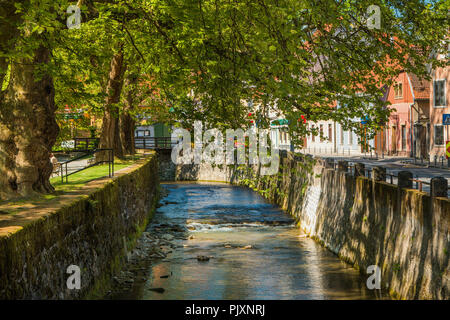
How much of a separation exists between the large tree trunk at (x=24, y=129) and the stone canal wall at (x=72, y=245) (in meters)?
1.50

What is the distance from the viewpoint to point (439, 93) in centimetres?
4431

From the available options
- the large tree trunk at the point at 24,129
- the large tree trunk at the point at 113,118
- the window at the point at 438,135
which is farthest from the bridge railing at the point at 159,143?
the large tree trunk at the point at 24,129

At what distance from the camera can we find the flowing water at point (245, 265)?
16.8m

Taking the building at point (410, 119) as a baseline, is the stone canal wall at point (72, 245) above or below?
below

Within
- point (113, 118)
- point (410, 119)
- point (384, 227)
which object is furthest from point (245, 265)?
point (410, 119)

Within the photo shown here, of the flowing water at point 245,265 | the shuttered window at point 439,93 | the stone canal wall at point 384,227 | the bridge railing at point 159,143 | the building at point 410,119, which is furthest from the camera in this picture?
the bridge railing at point 159,143

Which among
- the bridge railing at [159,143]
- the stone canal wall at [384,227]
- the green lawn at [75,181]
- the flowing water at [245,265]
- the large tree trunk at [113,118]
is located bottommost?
the flowing water at [245,265]

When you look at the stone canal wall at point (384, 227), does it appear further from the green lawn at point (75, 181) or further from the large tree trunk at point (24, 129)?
the large tree trunk at point (24, 129)

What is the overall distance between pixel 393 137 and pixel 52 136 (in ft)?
138

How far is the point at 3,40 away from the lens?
43.6 feet

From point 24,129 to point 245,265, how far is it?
8.36 metres

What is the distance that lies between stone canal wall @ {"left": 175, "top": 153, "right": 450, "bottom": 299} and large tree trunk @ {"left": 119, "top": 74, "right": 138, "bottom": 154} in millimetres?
17397

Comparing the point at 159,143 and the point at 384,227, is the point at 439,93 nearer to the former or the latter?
the point at 384,227
